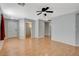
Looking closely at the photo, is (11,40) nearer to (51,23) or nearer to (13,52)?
(13,52)

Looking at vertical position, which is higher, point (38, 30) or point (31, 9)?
point (31, 9)

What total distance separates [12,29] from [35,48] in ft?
1.96

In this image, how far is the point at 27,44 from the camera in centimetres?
251

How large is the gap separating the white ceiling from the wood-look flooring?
484mm

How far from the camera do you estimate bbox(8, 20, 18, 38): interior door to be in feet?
7.61

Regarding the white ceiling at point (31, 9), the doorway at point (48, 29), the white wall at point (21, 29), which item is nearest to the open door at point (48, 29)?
the doorway at point (48, 29)

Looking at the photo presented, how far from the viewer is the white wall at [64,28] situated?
2466 mm

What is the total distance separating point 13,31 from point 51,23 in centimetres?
81

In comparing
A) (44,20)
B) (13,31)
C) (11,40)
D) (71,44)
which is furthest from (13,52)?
(71,44)

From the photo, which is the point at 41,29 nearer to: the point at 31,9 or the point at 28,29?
the point at 28,29

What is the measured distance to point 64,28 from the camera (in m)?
2.54

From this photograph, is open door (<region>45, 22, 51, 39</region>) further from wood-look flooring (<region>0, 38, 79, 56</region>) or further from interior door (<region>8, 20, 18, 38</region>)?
interior door (<region>8, 20, 18, 38</region>)

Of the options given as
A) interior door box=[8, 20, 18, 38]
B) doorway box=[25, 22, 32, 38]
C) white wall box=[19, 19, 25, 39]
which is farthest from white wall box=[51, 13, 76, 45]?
interior door box=[8, 20, 18, 38]

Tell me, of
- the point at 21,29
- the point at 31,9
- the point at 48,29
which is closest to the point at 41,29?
the point at 48,29
